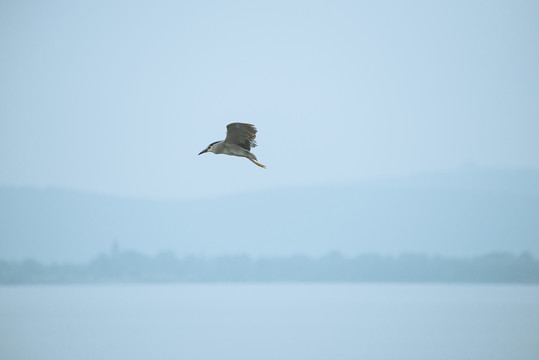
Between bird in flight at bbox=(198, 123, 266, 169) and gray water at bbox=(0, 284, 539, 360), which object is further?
gray water at bbox=(0, 284, 539, 360)

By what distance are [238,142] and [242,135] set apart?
1.07 ft

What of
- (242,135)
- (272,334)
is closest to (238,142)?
(242,135)

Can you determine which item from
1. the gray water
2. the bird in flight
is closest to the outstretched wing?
the bird in flight

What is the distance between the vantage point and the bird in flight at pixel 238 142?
20.2 metres

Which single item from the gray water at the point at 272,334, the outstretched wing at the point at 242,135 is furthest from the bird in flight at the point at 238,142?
the gray water at the point at 272,334

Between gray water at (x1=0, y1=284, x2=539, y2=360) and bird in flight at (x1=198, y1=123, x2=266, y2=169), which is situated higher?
bird in flight at (x1=198, y1=123, x2=266, y2=169)

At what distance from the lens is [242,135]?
2048 cm

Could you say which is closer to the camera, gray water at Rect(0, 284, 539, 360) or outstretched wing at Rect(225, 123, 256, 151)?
outstretched wing at Rect(225, 123, 256, 151)

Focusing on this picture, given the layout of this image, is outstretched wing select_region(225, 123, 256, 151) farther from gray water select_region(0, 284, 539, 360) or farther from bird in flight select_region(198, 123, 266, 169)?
gray water select_region(0, 284, 539, 360)

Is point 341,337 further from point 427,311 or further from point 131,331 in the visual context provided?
point 427,311

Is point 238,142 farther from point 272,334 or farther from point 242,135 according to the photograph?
point 272,334

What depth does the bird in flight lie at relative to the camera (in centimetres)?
2023

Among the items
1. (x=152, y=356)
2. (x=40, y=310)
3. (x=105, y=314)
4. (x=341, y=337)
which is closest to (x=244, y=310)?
(x=105, y=314)

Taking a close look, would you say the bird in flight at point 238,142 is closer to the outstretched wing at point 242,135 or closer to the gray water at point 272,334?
the outstretched wing at point 242,135
